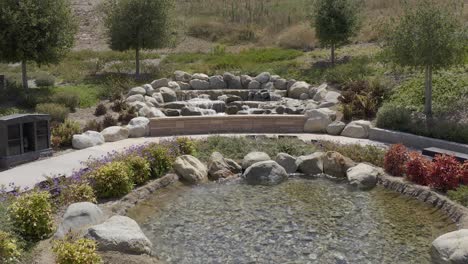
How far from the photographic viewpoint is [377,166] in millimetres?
12680

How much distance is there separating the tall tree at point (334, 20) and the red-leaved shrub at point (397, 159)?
1231 centimetres

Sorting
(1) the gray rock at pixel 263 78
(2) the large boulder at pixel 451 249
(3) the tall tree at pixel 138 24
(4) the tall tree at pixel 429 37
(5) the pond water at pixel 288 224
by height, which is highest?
(3) the tall tree at pixel 138 24

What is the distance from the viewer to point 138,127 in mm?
15555

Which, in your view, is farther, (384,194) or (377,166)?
(377,166)

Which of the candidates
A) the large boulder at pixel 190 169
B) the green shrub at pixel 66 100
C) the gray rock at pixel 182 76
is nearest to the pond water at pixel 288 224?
the large boulder at pixel 190 169

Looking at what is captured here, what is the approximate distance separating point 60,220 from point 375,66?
49.5ft

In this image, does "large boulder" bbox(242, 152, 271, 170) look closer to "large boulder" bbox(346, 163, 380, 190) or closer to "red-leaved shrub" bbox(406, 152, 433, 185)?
"large boulder" bbox(346, 163, 380, 190)

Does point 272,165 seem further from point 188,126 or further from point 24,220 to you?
point 24,220

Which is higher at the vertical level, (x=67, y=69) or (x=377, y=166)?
(x=67, y=69)

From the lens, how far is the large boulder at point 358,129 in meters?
15.2

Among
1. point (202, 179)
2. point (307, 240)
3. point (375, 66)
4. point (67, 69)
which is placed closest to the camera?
point (307, 240)

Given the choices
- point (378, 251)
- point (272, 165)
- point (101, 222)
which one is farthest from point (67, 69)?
point (378, 251)

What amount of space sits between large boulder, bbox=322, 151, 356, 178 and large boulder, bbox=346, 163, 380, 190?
404mm

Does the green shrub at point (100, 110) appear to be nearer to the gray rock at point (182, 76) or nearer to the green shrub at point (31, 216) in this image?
the gray rock at point (182, 76)
